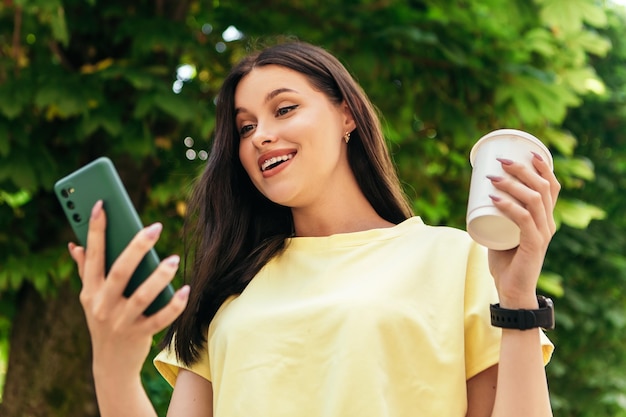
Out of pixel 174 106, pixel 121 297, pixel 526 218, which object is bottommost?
pixel 174 106

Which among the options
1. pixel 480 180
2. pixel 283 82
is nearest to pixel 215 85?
pixel 283 82

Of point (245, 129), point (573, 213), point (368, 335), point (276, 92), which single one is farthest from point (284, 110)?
point (573, 213)

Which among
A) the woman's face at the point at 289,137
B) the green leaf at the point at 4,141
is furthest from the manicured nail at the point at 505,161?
the green leaf at the point at 4,141

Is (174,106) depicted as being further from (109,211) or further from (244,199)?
(109,211)

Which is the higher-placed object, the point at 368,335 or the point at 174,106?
the point at 368,335

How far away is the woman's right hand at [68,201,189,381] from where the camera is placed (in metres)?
1.42

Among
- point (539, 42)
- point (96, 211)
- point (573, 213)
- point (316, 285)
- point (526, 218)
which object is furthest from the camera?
point (573, 213)

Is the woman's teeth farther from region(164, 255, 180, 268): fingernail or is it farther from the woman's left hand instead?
region(164, 255, 180, 268): fingernail

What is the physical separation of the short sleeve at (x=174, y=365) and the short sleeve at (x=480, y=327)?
705 mm

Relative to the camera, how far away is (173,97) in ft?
12.5

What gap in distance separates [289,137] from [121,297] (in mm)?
873

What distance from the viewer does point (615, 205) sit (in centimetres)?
→ 793

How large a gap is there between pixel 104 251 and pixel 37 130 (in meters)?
2.70

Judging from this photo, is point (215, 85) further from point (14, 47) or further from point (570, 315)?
point (570, 315)
